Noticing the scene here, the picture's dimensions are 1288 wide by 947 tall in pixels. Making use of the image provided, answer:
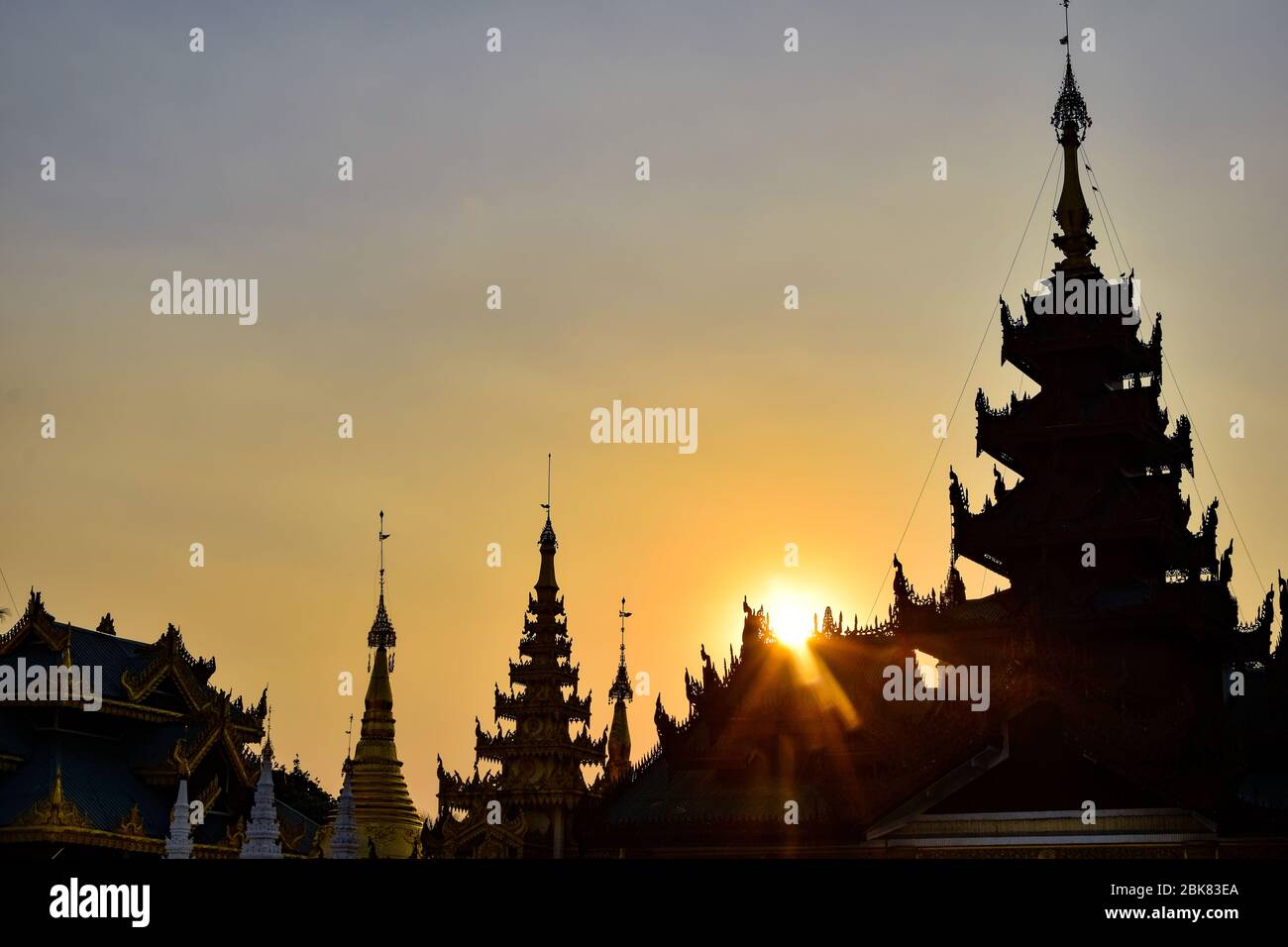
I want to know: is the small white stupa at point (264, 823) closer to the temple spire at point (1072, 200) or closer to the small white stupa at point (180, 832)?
the small white stupa at point (180, 832)

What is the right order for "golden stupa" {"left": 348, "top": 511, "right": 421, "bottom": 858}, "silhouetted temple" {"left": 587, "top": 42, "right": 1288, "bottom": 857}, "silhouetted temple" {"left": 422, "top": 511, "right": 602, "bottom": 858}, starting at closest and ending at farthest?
"silhouetted temple" {"left": 587, "top": 42, "right": 1288, "bottom": 857}
"silhouetted temple" {"left": 422, "top": 511, "right": 602, "bottom": 858}
"golden stupa" {"left": 348, "top": 511, "right": 421, "bottom": 858}

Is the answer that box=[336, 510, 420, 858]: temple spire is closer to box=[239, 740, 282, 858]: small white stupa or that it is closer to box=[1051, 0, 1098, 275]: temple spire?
box=[239, 740, 282, 858]: small white stupa

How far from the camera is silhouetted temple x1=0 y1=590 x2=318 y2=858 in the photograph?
191 ft

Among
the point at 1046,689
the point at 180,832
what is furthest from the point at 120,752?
the point at 1046,689

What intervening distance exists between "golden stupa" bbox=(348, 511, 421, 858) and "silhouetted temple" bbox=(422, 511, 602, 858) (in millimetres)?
11850

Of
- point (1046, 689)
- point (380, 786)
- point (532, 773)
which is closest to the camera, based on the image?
point (1046, 689)

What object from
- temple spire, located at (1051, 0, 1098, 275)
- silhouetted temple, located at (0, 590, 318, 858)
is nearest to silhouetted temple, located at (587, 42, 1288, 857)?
temple spire, located at (1051, 0, 1098, 275)

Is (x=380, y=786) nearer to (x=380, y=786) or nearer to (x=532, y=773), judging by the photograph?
(x=380, y=786)

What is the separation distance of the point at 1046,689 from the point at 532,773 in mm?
18435

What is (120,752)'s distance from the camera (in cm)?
6391
